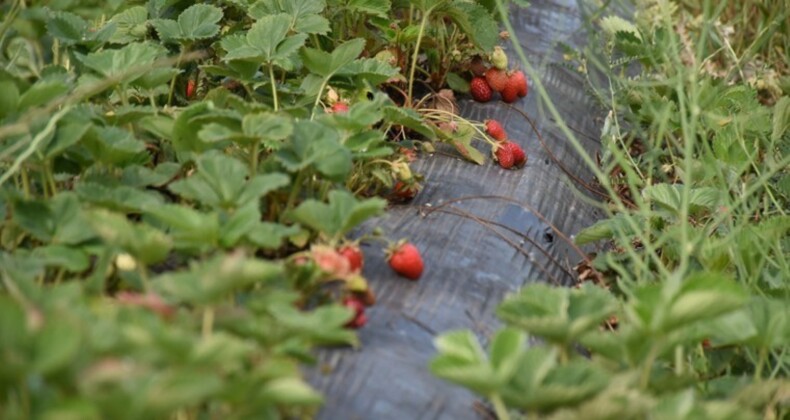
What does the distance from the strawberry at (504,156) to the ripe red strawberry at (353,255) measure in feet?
2.77

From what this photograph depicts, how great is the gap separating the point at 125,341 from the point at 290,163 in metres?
0.69

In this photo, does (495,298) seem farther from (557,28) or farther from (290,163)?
(557,28)

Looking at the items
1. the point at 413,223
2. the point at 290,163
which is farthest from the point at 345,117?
the point at 413,223

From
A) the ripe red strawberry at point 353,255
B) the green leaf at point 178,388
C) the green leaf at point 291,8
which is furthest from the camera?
the green leaf at point 291,8

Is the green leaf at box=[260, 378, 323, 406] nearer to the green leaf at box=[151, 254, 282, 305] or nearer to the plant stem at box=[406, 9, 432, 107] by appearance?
the green leaf at box=[151, 254, 282, 305]

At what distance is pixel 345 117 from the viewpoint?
7.13ft

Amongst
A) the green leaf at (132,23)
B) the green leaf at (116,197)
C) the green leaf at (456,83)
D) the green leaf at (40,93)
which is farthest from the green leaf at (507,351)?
the green leaf at (456,83)

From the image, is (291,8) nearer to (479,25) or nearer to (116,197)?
(479,25)

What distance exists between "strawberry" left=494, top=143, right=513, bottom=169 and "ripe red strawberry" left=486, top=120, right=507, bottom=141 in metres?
0.06

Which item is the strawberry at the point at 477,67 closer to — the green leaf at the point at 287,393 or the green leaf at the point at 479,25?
the green leaf at the point at 479,25

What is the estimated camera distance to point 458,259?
7.63 feet

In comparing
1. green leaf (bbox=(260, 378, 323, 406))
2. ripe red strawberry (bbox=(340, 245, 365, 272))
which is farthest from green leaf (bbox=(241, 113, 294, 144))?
green leaf (bbox=(260, 378, 323, 406))

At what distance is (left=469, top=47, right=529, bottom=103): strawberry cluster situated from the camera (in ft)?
10.4

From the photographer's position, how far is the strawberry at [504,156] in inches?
111
